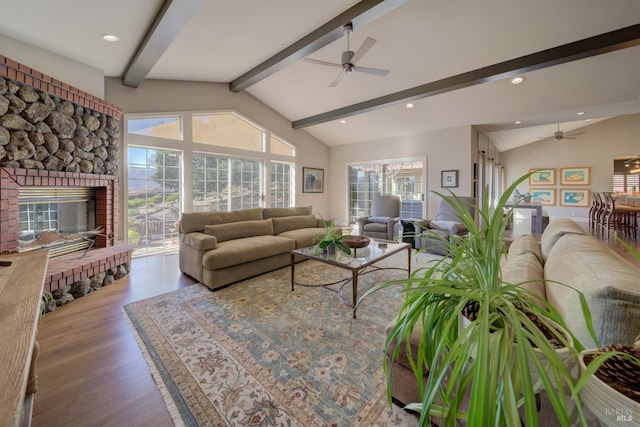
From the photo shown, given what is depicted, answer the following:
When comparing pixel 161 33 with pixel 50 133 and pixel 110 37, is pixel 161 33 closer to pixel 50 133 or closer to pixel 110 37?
pixel 110 37

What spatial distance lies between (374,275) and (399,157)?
420 cm

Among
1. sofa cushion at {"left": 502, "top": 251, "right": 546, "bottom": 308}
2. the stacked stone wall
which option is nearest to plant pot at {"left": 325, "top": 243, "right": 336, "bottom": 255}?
sofa cushion at {"left": 502, "top": 251, "right": 546, "bottom": 308}

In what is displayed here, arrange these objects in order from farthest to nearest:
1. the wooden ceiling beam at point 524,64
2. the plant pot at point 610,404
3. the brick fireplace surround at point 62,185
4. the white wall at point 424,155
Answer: the white wall at point 424,155
the wooden ceiling beam at point 524,64
the brick fireplace surround at point 62,185
the plant pot at point 610,404

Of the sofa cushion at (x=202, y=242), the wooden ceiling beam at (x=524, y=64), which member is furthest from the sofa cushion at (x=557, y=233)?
the sofa cushion at (x=202, y=242)

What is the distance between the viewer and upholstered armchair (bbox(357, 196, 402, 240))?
5.11 m

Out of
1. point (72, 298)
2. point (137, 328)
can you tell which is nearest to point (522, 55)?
point (137, 328)

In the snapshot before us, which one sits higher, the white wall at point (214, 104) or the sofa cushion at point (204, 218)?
the white wall at point (214, 104)

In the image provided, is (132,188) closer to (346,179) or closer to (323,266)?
(323,266)

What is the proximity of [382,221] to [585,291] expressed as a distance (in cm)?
443

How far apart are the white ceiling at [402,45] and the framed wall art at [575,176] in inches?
177

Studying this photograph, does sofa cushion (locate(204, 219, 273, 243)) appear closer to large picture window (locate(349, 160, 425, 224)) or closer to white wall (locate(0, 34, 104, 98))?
white wall (locate(0, 34, 104, 98))

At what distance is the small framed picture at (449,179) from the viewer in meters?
5.80

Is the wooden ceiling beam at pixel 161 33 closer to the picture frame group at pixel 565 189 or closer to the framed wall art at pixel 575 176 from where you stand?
the picture frame group at pixel 565 189

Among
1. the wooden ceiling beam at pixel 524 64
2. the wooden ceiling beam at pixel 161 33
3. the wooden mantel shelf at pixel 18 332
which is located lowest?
the wooden mantel shelf at pixel 18 332
